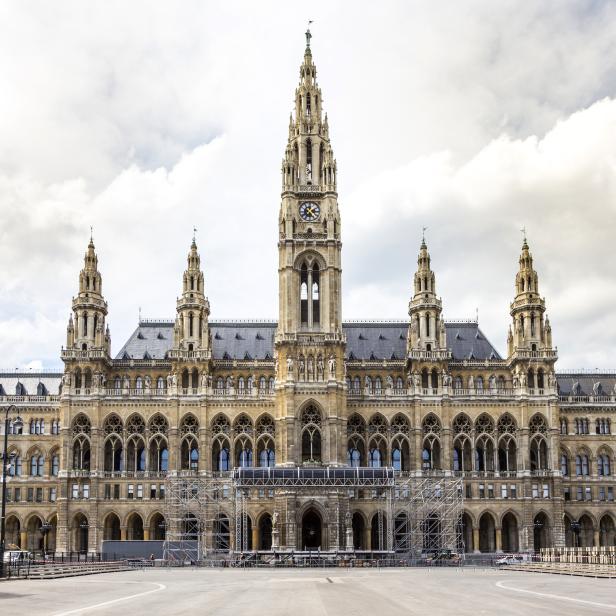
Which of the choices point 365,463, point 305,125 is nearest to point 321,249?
point 305,125

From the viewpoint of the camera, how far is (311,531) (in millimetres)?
114062

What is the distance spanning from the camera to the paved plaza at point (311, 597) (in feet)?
118

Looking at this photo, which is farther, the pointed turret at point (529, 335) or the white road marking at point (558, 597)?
the pointed turret at point (529, 335)

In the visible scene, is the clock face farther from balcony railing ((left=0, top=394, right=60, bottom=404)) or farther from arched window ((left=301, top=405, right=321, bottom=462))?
balcony railing ((left=0, top=394, right=60, bottom=404))

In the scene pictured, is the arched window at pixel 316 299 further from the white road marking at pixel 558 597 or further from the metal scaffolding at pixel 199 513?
the white road marking at pixel 558 597

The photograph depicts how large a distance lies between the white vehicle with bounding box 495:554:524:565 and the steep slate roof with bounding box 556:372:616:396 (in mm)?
32678

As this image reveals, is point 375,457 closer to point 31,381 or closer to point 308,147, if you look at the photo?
point 308,147

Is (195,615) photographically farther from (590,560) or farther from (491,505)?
(491,505)

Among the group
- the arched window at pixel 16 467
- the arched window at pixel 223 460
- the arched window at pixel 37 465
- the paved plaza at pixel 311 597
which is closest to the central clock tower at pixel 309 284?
the arched window at pixel 223 460

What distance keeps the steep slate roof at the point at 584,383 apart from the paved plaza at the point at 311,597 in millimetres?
Answer: 70820

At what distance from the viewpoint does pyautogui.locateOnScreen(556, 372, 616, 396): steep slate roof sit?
127500 millimetres

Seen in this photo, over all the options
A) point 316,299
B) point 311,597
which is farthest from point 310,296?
point 311,597

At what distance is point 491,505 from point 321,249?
124 ft

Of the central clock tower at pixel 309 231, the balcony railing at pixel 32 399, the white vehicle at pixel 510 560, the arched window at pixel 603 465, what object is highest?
the central clock tower at pixel 309 231
